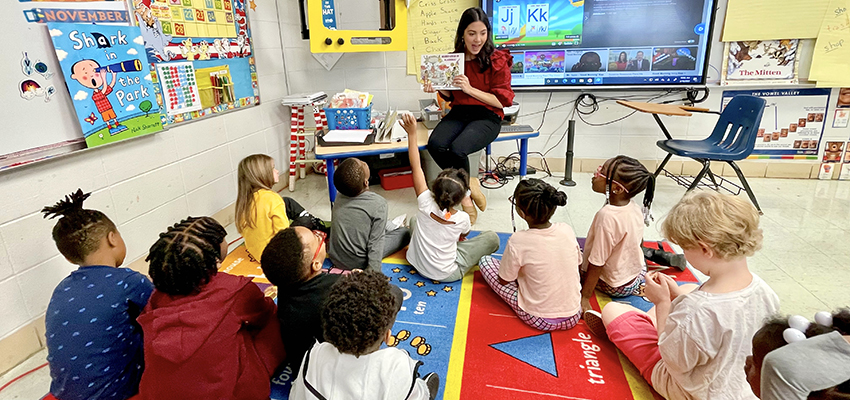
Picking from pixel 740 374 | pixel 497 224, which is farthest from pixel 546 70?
pixel 740 374

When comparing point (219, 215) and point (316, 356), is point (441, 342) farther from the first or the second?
point (219, 215)

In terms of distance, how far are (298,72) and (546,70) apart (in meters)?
2.34

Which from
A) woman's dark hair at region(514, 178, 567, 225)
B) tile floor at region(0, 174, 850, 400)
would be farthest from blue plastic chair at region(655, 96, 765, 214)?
woman's dark hair at region(514, 178, 567, 225)

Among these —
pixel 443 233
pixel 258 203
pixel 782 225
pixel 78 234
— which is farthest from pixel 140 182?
pixel 782 225

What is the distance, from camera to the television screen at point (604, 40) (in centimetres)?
367

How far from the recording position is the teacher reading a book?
285 cm

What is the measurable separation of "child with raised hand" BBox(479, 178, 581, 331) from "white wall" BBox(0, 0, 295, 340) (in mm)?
2041

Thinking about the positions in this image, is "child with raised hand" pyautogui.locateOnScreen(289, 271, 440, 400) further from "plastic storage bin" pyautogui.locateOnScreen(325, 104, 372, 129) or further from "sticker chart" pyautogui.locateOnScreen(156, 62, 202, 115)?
"plastic storage bin" pyautogui.locateOnScreen(325, 104, 372, 129)

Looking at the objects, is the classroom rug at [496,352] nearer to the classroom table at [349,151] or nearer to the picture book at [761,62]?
the classroom table at [349,151]

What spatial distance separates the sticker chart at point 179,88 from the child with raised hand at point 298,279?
1.71 m

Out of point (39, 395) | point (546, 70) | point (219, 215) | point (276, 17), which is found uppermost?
point (276, 17)

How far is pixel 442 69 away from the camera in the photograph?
2889 mm

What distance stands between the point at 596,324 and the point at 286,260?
1320mm

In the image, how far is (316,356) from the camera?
1.17 m
